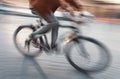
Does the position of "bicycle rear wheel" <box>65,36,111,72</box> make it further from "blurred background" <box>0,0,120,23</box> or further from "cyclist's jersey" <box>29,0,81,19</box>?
"blurred background" <box>0,0,120,23</box>

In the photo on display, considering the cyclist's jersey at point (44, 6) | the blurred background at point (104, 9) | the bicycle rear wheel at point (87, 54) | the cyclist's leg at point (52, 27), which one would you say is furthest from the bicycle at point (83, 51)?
the blurred background at point (104, 9)

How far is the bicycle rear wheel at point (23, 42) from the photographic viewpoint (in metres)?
7.39

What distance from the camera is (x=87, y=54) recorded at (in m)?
6.57

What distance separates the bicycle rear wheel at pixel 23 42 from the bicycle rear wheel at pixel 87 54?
2.73 feet

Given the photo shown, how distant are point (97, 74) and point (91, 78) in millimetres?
231

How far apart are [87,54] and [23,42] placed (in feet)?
5.73

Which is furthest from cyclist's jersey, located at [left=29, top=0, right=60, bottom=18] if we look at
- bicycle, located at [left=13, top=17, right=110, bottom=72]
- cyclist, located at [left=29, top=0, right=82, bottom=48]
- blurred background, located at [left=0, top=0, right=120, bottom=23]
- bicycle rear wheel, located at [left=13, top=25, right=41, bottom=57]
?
blurred background, located at [left=0, top=0, right=120, bottom=23]

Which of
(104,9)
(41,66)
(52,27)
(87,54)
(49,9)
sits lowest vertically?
(104,9)

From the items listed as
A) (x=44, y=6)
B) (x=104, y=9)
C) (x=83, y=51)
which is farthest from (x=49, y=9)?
(x=104, y=9)

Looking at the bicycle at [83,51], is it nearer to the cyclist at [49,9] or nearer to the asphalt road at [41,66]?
the asphalt road at [41,66]

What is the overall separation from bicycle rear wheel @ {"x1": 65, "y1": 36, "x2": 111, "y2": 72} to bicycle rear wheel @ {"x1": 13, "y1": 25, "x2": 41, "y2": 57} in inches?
32.8

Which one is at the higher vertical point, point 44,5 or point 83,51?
point 44,5

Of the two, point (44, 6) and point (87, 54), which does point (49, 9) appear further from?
point (87, 54)

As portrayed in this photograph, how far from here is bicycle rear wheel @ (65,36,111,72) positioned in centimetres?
645
